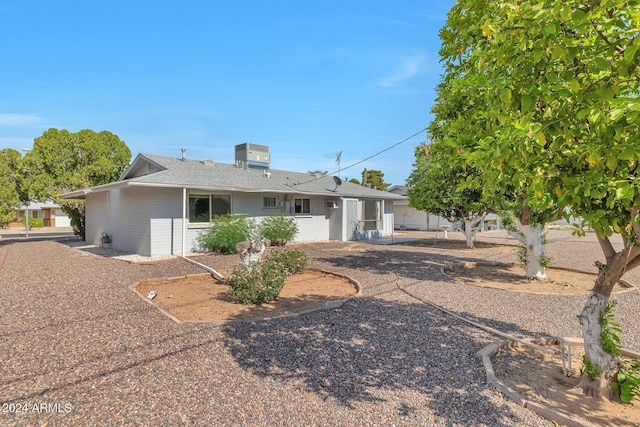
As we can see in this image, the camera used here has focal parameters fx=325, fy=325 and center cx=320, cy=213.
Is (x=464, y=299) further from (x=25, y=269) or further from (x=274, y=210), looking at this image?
(x=25, y=269)

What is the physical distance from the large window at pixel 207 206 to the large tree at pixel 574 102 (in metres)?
12.2

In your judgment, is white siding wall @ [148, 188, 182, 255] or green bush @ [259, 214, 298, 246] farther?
green bush @ [259, 214, 298, 246]

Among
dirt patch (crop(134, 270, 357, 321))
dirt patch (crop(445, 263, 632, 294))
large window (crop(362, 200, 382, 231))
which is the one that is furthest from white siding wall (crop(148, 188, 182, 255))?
large window (crop(362, 200, 382, 231))

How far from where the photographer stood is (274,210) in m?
16.2

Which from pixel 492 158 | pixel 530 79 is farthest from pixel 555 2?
pixel 492 158

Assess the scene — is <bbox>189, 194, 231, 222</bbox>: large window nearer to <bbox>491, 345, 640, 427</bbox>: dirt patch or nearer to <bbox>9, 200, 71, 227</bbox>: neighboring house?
<bbox>491, 345, 640, 427</bbox>: dirt patch

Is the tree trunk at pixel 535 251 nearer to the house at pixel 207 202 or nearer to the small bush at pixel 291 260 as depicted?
the small bush at pixel 291 260

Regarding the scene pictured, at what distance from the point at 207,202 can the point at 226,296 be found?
7.50m

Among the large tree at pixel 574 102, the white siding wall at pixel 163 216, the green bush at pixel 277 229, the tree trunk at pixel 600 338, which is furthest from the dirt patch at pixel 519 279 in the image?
A: the white siding wall at pixel 163 216

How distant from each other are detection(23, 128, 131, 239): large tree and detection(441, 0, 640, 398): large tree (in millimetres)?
23613

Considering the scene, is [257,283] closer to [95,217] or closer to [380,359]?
[380,359]

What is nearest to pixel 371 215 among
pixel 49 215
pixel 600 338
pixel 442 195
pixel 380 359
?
pixel 442 195

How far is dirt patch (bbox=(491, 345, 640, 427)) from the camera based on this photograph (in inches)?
121

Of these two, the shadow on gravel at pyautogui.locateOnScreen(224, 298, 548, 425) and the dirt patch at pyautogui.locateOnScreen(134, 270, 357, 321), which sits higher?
the dirt patch at pyautogui.locateOnScreen(134, 270, 357, 321)
